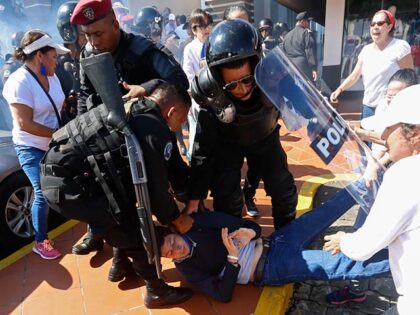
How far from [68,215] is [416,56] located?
722 centimetres

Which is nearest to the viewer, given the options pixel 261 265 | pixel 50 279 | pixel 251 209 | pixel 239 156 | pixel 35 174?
pixel 261 265

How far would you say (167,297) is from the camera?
2234mm

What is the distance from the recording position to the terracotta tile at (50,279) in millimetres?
2479

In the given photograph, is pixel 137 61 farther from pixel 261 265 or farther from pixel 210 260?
pixel 261 265

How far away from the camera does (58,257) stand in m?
2.82

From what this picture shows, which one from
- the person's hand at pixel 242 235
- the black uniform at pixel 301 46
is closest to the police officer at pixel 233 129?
the person's hand at pixel 242 235

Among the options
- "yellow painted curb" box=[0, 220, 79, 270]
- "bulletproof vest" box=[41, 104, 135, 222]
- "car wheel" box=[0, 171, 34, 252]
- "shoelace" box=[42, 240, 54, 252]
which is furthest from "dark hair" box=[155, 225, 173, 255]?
"car wheel" box=[0, 171, 34, 252]

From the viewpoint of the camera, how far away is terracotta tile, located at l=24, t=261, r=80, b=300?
8.13ft

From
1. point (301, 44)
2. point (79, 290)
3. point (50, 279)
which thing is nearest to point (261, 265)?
point (79, 290)

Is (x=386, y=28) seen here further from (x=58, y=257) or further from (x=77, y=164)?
(x=58, y=257)

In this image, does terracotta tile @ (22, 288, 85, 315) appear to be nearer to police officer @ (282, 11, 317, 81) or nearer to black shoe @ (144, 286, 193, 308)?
black shoe @ (144, 286, 193, 308)

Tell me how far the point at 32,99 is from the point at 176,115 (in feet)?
4.29

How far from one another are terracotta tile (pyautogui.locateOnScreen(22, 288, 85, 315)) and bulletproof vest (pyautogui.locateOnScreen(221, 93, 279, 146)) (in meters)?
1.44

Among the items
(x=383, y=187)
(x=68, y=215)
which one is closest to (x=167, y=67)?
(x=68, y=215)
